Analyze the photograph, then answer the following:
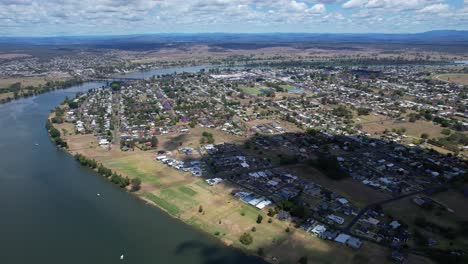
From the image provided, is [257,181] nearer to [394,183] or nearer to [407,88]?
[394,183]

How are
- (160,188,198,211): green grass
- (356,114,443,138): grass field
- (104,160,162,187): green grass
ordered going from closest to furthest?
1. (160,188,198,211): green grass
2. (104,160,162,187): green grass
3. (356,114,443,138): grass field

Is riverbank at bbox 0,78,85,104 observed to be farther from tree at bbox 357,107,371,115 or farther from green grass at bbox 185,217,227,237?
tree at bbox 357,107,371,115

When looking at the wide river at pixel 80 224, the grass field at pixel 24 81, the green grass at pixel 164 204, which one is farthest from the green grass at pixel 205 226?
the grass field at pixel 24 81

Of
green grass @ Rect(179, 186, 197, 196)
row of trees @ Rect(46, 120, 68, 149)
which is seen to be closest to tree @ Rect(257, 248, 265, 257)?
green grass @ Rect(179, 186, 197, 196)

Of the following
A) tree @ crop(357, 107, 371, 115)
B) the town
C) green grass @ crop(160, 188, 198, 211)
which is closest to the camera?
the town

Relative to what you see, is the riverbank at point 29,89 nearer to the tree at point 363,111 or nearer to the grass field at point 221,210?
the grass field at point 221,210

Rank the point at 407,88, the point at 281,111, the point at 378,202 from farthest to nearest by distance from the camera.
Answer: the point at 407,88 < the point at 281,111 < the point at 378,202

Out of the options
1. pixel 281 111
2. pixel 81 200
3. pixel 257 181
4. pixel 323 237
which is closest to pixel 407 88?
pixel 281 111
